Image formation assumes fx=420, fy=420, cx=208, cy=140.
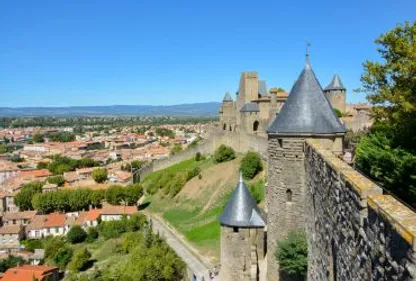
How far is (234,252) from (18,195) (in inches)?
2402

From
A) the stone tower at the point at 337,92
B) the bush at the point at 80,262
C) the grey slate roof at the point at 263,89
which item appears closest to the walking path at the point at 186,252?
the bush at the point at 80,262

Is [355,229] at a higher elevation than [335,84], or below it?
below

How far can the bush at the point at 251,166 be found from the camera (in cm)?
3297

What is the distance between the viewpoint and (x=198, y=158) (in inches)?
2083

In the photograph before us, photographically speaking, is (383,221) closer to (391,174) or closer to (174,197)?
(391,174)

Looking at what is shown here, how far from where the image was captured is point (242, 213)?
14805 mm

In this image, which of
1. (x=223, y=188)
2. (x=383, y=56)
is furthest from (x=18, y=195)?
(x=383, y=56)

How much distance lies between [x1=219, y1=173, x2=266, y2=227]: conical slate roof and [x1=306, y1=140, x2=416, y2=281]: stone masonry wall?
6.33m

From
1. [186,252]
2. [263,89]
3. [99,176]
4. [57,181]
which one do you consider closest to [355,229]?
[186,252]

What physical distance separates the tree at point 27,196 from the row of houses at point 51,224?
768cm

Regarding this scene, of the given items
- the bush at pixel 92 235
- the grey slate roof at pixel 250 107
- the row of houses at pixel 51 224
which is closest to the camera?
the grey slate roof at pixel 250 107

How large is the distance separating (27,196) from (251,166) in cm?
4635

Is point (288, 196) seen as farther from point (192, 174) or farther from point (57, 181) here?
Result: point (57, 181)

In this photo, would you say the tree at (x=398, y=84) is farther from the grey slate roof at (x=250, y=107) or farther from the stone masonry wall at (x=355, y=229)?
the grey slate roof at (x=250, y=107)
